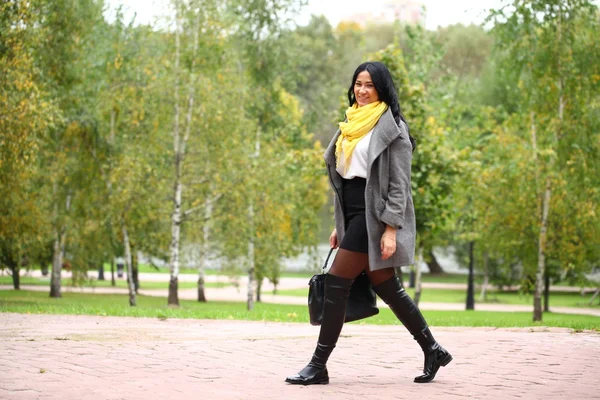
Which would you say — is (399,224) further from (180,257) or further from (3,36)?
(180,257)

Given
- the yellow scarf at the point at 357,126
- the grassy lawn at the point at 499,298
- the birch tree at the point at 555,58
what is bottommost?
the grassy lawn at the point at 499,298

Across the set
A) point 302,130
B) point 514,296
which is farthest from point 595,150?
point 514,296

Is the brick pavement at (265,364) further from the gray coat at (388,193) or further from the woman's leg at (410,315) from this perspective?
the gray coat at (388,193)

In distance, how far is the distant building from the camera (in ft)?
126

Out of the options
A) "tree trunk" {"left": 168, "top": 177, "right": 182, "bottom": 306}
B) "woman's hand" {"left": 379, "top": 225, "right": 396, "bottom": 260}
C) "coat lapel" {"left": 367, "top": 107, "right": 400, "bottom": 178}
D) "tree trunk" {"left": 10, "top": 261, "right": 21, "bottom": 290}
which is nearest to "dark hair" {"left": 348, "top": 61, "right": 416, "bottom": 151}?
"coat lapel" {"left": 367, "top": 107, "right": 400, "bottom": 178}

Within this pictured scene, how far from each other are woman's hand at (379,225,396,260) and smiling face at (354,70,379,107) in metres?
0.96

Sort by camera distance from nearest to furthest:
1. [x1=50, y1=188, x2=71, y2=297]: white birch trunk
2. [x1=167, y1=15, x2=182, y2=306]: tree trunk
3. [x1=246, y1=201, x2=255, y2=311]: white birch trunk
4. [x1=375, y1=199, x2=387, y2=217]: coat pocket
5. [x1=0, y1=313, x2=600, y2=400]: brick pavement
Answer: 1. [x1=0, y1=313, x2=600, y2=400]: brick pavement
2. [x1=375, y1=199, x2=387, y2=217]: coat pocket
3. [x1=167, y1=15, x2=182, y2=306]: tree trunk
4. [x1=246, y1=201, x2=255, y2=311]: white birch trunk
5. [x1=50, y1=188, x2=71, y2=297]: white birch trunk

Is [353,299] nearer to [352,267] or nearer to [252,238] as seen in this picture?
[352,267]

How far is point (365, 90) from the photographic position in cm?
687

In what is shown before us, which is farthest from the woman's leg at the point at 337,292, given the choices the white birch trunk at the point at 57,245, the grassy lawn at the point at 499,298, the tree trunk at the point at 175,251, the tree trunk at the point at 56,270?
the grassy lawn at the point at 499,298

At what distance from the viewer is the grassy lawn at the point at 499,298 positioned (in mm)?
43438

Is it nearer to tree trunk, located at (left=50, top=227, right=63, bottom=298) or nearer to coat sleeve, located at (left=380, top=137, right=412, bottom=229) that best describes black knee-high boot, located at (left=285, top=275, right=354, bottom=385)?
coat sleeve, located at (left=380, top=137, right=412, bottom=229)

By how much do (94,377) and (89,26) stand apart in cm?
2320

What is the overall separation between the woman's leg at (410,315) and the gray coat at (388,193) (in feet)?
0.60
